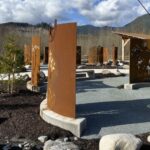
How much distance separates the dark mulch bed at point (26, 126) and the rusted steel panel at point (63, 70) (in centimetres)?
45

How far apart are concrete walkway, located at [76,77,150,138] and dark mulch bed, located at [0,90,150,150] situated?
451 mm

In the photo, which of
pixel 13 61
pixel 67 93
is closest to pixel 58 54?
pixel 67 93

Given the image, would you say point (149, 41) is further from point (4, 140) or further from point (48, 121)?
point (4, 140)

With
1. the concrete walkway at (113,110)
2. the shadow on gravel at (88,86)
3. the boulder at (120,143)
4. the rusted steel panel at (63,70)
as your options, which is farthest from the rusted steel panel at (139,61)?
the boulder at (120,143)

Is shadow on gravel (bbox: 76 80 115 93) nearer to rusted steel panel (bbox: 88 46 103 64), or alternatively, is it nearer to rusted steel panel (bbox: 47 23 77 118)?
rusted steel panel (bbox: 47 23 77 118)

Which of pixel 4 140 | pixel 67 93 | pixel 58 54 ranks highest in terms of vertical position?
pixel 58 54

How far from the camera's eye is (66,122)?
8844mm

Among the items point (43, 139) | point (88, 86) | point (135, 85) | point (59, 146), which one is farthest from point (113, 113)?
point (88, 86)

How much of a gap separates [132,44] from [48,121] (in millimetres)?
6440

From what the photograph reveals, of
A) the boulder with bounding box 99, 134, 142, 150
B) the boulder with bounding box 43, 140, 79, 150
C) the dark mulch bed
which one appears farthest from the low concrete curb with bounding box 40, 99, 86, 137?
the boulder with bounding box 99, 134, 142, 150

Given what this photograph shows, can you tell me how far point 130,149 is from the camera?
7242 mm

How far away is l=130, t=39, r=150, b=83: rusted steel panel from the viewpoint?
50.1ft

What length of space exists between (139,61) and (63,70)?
6.45 metres

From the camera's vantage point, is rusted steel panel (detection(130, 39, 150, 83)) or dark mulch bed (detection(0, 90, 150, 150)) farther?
rusted steel panel (detection(130, 39, 150, 83))
